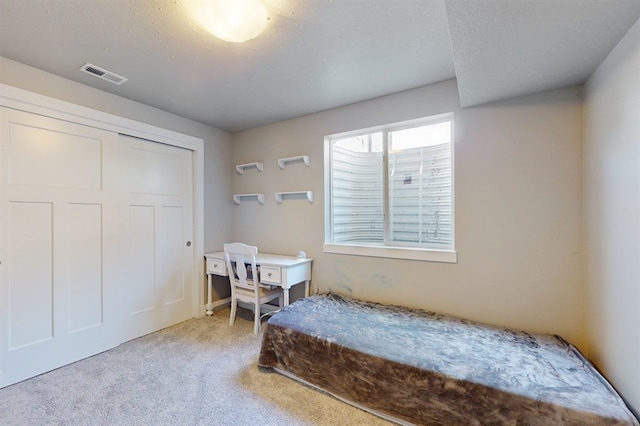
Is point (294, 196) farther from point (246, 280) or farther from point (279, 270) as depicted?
point (246, 280)

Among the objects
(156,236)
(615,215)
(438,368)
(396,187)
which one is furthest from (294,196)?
(615,215)

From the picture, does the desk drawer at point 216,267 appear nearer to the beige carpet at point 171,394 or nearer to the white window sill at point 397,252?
the beige carpet at point 171,394

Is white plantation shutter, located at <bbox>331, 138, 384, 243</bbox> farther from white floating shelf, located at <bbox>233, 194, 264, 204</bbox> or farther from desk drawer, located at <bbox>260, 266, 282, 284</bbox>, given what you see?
white floating shelf, located at <bbox>233, 194, 264, 204</bbox>

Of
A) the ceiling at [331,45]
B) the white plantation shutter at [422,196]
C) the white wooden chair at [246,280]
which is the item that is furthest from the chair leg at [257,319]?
the ceiling at [331,45]

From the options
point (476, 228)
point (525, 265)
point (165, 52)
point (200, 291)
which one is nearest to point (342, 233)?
point (476, 228)

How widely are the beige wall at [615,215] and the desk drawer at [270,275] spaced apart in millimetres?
2321

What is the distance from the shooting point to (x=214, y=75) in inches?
87.2

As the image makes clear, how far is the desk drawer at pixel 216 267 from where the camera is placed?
313 cm

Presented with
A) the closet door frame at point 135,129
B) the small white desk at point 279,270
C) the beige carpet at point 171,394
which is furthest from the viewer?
the small white desk at point 279,270

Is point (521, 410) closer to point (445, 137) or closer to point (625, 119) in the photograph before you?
point (625, 119)

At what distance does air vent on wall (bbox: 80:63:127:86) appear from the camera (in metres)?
2.08

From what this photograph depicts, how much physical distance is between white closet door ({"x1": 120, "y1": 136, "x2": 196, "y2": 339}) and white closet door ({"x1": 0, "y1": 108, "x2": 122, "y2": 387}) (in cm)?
15

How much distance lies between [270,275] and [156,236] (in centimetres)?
135

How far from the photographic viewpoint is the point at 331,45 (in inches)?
71.7
